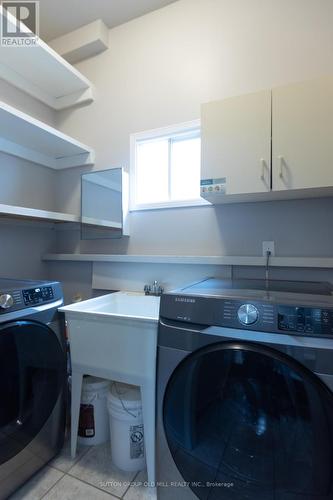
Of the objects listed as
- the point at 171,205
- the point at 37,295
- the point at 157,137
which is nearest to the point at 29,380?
the point at 37,295

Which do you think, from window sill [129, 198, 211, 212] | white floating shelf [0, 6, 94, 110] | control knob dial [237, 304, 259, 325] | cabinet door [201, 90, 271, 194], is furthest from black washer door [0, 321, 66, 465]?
white floating shelf [0, 6, 94, 110]

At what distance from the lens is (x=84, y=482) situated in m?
1.24

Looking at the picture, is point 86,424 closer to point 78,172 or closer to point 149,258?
point 149,258

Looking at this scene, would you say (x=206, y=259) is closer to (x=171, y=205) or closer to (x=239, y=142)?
(x=171, y=205)

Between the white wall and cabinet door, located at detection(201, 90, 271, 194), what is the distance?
0.31m

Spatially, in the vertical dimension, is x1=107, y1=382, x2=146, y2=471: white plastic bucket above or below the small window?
below

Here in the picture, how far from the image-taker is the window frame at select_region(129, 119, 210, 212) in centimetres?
180

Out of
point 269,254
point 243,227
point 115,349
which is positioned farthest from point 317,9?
point 115,349

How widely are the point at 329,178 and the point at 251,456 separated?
120 cm

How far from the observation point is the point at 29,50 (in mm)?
1706

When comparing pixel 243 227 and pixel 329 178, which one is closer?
pixel 329 178

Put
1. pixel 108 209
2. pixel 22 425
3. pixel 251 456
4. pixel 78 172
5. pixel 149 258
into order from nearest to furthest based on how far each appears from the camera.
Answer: pixel 251 456, pixel 22 425, pixel 149 258, pixel 108 209, pixel 78 172

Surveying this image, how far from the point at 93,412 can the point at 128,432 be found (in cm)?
28

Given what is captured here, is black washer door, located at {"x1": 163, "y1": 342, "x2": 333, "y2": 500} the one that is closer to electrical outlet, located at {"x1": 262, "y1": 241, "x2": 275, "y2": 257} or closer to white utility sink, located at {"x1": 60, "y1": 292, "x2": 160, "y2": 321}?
white utility sink, located at {"x1": 60, "y1": 292, "x2": 160, "y2": 321}
